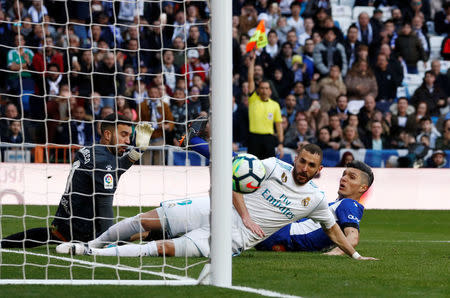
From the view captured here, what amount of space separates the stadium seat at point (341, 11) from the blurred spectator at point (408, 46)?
1.33 m

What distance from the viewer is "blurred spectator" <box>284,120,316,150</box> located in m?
15.9

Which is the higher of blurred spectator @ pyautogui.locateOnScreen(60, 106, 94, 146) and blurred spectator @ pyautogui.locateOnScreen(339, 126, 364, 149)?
blurred spectator @ pyautogui.locateOnScreen(60, 106, 94, 146)

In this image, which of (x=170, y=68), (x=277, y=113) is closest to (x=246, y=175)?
(x=277, y=113)

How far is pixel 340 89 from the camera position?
17.1 metres

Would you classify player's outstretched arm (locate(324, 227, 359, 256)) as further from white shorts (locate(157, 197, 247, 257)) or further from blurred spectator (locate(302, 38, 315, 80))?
blurred spectator (locate(302, 38, 315, 80))

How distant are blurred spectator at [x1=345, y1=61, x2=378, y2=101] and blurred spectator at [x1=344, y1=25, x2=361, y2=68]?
0.90 ft

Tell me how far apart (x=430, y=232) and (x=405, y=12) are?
897 centimetres

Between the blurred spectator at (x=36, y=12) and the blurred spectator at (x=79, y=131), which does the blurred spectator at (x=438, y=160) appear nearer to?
the blurred spectator at (x=79, y=131)

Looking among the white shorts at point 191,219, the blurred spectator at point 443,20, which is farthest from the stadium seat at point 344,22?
the white shorts at point 191,219

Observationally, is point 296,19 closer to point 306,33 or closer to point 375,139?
point 306,33

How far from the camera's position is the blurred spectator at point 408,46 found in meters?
18.5

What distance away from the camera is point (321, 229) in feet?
26.1

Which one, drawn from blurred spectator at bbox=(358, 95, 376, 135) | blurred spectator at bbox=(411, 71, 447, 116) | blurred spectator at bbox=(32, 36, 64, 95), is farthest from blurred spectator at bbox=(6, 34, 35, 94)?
blurred spectator at bbox=(411, 71, 447, 116)

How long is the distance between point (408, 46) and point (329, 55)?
7.18ft
